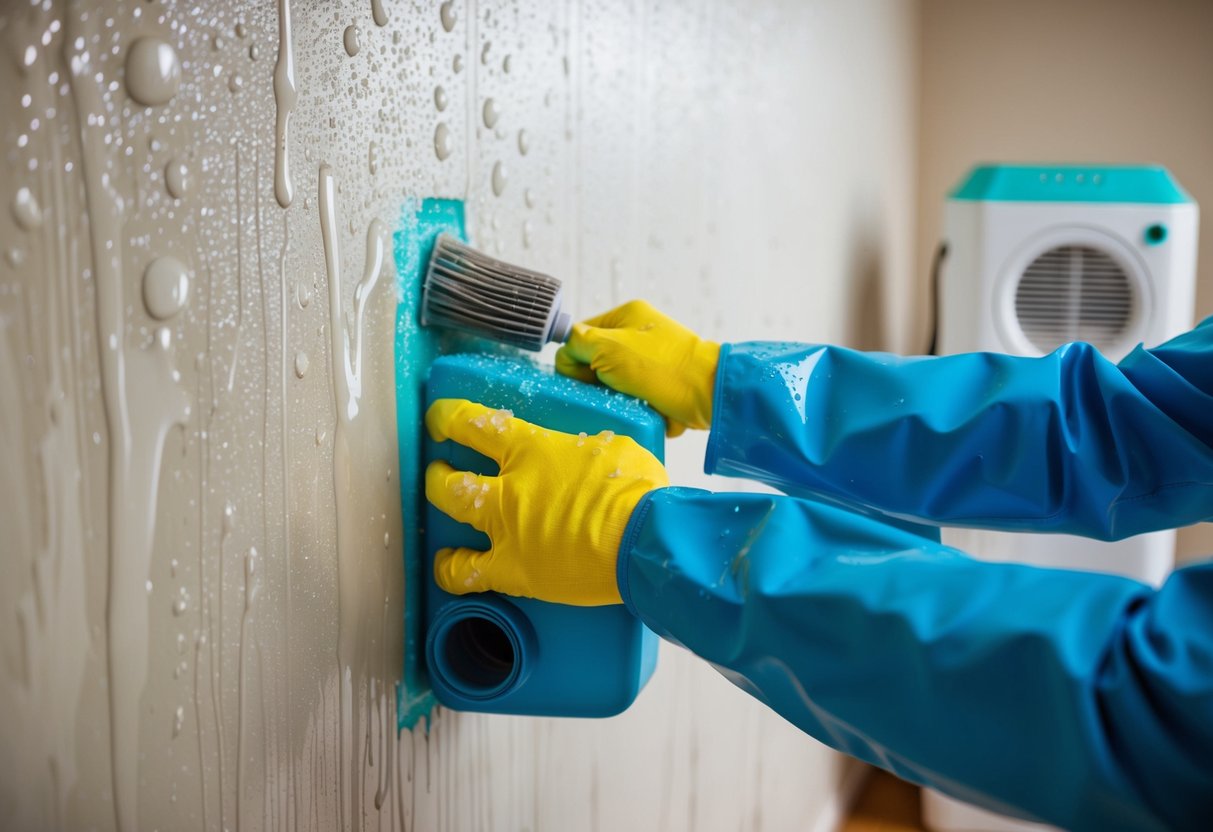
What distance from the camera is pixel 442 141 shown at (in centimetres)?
83

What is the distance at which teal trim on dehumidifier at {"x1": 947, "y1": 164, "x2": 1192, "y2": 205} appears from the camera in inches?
78.2

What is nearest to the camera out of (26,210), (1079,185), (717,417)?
(26,210)

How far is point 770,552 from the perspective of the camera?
0.65 meters

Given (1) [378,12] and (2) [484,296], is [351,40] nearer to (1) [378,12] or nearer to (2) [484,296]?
(1) [378,12]

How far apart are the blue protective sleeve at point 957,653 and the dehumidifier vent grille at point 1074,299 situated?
5.19 feet

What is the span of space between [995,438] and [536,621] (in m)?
0.41

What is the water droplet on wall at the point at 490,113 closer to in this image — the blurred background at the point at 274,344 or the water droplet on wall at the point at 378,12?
the blurred background at the point at 274,344

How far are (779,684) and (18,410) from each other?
0.44 metres

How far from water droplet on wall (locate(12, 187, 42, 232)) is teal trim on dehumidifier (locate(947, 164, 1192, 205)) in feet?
6.06

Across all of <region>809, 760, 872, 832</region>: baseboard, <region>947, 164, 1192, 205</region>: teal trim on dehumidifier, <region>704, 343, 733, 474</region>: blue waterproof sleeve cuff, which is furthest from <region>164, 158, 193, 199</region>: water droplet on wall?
<region>809, 760, 872, 832</region>: baseboard

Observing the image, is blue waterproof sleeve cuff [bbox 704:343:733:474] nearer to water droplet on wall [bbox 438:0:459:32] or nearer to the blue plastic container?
the blue plastic container

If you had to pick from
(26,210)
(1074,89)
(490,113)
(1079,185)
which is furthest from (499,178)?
(1074,89)

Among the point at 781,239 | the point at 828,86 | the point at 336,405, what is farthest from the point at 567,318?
the point at 828,86

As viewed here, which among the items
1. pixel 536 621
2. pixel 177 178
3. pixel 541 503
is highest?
pixel 177 178
